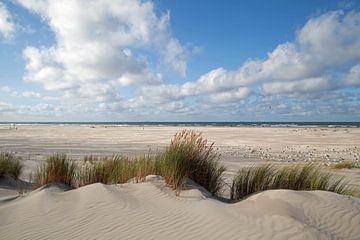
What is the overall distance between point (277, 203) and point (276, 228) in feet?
2.44

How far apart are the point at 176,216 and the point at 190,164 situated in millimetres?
1902

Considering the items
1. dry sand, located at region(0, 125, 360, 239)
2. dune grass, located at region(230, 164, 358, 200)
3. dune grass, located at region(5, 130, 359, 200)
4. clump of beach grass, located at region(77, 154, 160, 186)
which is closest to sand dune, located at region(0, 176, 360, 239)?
dry sand, located at region(0, 125, 360, 239)

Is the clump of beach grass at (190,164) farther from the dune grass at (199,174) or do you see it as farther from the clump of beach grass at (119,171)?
the clump of beach grass at (119,171)

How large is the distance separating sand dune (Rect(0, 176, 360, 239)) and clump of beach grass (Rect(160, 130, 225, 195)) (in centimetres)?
55

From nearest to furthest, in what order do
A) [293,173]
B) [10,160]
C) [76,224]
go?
[76,224]
[293,173]
[10,160]

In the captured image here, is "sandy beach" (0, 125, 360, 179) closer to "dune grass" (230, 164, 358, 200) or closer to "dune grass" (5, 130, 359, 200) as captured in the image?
"dune grass" (5, 130, 359, 200)

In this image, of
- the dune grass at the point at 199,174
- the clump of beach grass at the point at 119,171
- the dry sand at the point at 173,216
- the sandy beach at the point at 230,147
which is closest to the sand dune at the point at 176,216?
the dry sand at the point at 173,216

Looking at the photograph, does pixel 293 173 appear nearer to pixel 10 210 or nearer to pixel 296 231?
pixel 296 231

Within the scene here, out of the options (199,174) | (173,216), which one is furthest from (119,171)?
(173,216)

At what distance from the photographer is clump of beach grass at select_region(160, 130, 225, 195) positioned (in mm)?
6621

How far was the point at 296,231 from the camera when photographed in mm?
4293

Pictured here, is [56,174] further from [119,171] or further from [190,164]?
[190,164]

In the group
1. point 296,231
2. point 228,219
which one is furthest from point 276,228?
point 228,219

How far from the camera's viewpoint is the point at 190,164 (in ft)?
22.6
